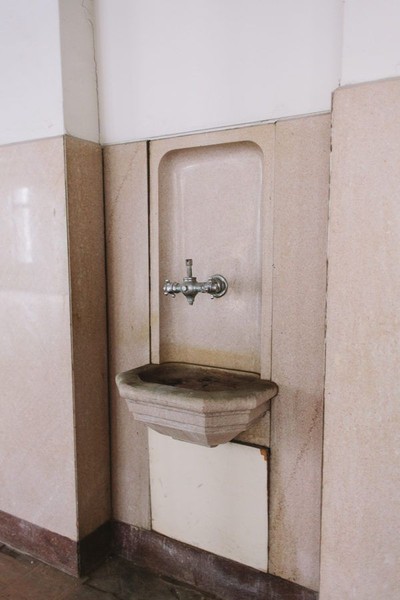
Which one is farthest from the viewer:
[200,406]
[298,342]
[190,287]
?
[190,287]

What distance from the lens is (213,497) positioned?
2033mm

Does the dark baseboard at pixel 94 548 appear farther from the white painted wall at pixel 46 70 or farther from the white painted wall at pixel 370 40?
the white painted wall at pixel 370 40

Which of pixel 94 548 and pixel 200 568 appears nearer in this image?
pixel 200 568

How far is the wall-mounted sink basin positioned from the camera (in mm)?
1606

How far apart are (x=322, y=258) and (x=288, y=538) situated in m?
1.11

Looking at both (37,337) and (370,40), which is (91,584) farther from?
(370,40)

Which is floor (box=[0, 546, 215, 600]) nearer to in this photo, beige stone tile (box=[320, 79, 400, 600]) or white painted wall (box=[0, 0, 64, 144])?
beige stone tile (box=[320, 79, 400, 600])

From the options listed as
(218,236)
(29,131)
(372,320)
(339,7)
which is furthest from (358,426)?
(29,131)

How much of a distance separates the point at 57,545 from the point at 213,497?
0.81 metres

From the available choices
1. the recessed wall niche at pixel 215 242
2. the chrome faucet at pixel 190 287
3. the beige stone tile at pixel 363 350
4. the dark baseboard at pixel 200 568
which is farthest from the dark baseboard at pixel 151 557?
the chrome faucet at pixel 190 287

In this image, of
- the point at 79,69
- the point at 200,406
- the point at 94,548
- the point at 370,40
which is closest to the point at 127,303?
the point at 200,406

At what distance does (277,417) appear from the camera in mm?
1863

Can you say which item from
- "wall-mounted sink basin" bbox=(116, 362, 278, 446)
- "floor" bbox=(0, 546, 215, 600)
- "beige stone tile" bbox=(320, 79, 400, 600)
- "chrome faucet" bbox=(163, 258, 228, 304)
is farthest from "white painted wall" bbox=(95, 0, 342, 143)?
"floor" bbox=(0, 546, 215, 600)

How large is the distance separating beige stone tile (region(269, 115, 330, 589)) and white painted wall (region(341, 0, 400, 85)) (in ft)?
0.85
